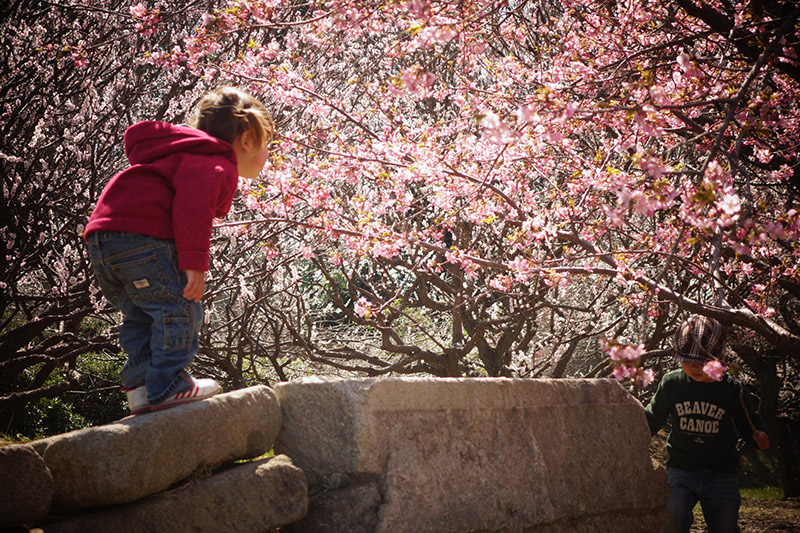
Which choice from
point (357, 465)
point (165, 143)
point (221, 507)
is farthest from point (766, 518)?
point (165, 143)

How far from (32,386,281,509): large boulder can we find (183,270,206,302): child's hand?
40 cm

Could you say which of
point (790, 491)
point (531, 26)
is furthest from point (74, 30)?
point (790, 491)

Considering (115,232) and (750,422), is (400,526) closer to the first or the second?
(115,232)

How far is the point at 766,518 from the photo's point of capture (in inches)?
205

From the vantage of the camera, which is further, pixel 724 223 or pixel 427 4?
pixel 427 4

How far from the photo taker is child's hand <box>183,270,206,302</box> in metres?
2.63

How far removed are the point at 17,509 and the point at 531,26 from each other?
17.5ft

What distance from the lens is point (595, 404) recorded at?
142 inches

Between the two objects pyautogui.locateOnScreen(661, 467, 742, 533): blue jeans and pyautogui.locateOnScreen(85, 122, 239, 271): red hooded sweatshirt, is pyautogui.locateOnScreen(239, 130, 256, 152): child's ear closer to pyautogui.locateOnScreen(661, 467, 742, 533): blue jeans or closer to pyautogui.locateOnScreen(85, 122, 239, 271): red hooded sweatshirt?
pyautogui.locateOnScreen(85, 122, 239, 271): red hooded sweatshirt

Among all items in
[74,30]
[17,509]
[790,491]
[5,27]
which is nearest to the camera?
[17,509]

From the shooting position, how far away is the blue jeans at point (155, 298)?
2.61m

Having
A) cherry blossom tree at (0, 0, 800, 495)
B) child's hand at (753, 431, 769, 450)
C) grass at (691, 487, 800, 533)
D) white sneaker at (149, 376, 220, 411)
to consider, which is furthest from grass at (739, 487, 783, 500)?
white sneaker at (149, 376, 220, 411)

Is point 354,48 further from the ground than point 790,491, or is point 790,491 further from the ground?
point 354,48

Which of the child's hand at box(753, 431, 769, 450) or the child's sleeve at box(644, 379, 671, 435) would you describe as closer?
the child's hand at box(753, 431, 769, 450)
